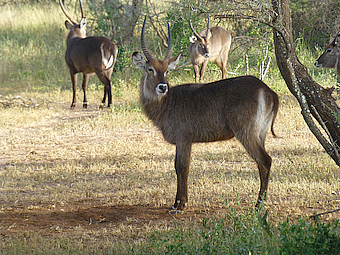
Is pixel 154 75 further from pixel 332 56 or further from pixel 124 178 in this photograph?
pixel 332 56

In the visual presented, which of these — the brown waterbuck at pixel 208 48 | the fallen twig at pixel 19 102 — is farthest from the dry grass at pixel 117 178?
the brown waterbuck at pixel 208 48

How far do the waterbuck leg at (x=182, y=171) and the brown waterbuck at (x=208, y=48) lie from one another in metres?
5.43

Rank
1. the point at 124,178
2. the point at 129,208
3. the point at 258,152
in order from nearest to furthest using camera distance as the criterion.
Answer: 1. the point at 258,152
2. the point at 129,208
3. the point at 124,178

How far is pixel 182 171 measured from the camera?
13.6 ft

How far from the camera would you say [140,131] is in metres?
7.38

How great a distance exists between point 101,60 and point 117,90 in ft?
4.08

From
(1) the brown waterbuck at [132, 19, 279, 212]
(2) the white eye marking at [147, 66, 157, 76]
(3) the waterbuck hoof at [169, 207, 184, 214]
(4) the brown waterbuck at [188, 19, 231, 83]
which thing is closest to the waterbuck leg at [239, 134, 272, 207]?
(1) the brown waterbuck at [132, 19, 279, 212]

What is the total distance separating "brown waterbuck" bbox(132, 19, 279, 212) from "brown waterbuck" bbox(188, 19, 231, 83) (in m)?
4.95

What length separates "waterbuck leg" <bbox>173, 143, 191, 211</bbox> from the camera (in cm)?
414

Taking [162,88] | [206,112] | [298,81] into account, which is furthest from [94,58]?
[298,81]

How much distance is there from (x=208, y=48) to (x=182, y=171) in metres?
5.74

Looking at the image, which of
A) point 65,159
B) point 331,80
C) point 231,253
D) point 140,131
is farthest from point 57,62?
point 231,253

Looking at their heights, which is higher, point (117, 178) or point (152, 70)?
point (152, 70)

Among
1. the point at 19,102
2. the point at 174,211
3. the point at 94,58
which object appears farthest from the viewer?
the point at 19,102
